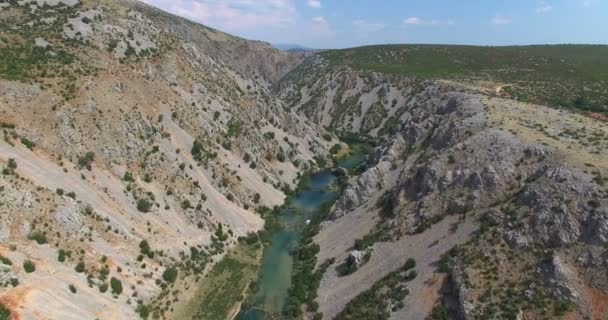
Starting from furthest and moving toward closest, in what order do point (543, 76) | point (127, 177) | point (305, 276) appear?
A: 1. point (543, 76)
2. point (127, 177)
3. point (305, 276)

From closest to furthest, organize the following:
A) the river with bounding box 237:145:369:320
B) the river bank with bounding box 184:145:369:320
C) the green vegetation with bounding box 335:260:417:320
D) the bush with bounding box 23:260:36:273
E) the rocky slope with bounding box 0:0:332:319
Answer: the bush with bounding box 23:260:36:273, the rocky slope with bounding box 0:0:332:319, the green vegetation with bounding box 335:260:417:320, the river bank with bounding box 184:145:369:320, the river with bounding box 237:145:369:320

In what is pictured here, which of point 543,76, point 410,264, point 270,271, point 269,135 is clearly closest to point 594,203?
point 410,264

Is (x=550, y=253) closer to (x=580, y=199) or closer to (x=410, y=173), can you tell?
(x=580, y=199)

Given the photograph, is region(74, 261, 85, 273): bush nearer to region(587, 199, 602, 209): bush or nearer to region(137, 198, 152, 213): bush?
region(137, 198, 152, 213): bush

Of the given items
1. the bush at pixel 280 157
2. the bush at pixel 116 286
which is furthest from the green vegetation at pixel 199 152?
the bush at pixel 116 286

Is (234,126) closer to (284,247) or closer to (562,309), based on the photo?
(284,247)

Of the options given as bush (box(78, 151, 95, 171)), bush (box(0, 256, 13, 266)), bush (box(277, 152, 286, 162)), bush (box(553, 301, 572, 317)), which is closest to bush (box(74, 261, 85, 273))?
bush (box(0, 256, 13, 266))
